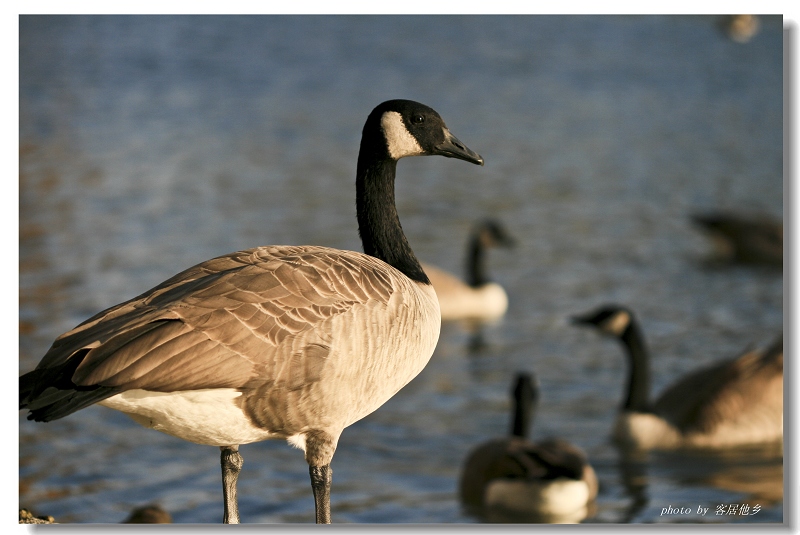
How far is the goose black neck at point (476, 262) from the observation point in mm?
12383

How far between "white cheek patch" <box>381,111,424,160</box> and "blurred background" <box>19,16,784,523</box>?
9.92ft

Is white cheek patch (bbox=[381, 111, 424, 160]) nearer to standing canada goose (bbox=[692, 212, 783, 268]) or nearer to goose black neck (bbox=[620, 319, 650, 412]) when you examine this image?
goose black neck (bbox=[620, 319, 650, 412])

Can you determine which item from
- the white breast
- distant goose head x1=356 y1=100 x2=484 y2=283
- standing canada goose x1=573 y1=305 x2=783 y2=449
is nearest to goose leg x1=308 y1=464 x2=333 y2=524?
the white breast

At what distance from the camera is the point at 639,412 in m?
8.95

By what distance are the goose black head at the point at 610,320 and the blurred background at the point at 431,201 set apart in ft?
2.01

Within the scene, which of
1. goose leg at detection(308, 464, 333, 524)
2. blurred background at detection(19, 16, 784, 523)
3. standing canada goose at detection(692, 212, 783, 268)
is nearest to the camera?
goose leg at detection(308, 464, 333, 524)

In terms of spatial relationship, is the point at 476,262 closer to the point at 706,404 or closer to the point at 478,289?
the point at 478,289

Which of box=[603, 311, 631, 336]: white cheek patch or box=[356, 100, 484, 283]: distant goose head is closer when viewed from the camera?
box=[356, 100, 484, 283]: distant goose head

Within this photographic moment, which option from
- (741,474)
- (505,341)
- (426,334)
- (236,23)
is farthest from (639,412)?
(236,23)

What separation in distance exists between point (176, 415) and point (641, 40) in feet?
33.6

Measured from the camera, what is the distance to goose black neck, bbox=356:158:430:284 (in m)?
4.46

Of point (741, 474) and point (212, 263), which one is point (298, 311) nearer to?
point (212, 263)

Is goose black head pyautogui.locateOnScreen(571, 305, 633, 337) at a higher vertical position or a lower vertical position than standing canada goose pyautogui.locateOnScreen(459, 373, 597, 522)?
higher

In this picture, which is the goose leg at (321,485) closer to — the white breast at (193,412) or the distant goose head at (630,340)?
the white breast at (193,412)
